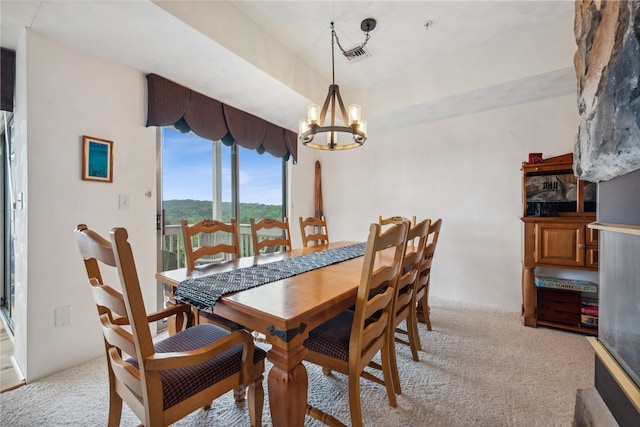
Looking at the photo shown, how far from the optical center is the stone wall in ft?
2.55

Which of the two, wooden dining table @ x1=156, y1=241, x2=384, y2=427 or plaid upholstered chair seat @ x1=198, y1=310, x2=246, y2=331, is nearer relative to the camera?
wooden dining table @ x1=156, y1=241, x2=384, y2=427

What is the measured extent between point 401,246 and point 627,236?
2.66 ft

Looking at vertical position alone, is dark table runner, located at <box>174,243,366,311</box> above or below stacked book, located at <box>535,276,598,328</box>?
above

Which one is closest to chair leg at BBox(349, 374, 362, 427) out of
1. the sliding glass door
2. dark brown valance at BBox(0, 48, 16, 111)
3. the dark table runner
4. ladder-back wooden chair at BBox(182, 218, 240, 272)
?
the dark table runner

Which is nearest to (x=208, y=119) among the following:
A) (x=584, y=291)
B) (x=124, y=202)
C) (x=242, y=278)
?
(x=124, y=202)

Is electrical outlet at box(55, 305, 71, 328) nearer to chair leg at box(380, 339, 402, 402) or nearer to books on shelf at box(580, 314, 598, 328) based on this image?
chair leg at box(380, 339, 402, 402)

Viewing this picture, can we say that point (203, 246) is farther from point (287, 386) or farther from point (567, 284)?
point (567, 284)

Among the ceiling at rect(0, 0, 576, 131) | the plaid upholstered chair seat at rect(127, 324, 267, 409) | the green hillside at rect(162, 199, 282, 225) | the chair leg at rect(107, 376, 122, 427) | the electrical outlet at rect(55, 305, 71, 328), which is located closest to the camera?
the plaid upholstered chair seat at rect(127, 324, 267, 409)

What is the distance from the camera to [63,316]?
1856mm

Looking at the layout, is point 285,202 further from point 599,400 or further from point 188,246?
point 599,400

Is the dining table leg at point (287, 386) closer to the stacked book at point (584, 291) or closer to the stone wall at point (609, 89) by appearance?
the stone wall at point (609, 89)

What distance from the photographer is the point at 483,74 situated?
255cm

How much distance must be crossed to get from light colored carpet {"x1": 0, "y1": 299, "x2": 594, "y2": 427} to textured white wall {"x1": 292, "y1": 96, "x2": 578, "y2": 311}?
1007 mm

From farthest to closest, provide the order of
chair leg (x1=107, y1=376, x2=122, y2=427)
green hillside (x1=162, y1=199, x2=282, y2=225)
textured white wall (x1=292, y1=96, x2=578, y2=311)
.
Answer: textured white wall (x1=292, y1=96, x2=578, y2=311)
green hillside (x1=162, y1=199, x2=282, y2=225)
chair leg (x1=107, y1=376, x2=122, y2=427)
